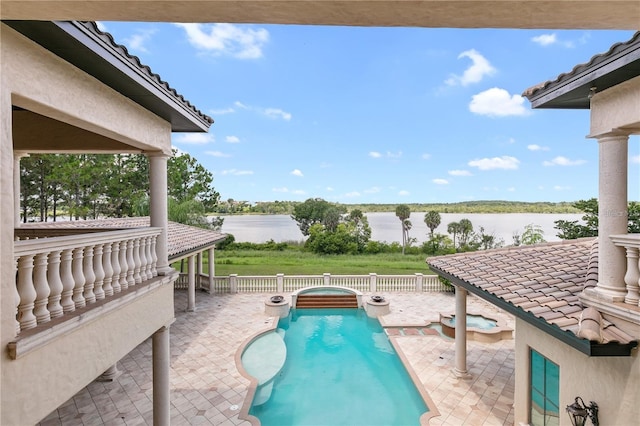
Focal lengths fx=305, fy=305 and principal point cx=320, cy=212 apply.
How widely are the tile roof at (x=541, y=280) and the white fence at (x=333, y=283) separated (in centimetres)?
1077

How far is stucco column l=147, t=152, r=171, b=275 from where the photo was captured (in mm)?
5844

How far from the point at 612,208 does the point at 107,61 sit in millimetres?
6762

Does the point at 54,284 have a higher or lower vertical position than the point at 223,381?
higher

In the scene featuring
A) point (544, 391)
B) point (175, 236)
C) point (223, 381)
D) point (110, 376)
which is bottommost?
point (223, 381)

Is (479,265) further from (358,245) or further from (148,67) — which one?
(358,245)

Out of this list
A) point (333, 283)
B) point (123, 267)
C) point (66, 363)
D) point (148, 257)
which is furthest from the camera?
point (333, 283)

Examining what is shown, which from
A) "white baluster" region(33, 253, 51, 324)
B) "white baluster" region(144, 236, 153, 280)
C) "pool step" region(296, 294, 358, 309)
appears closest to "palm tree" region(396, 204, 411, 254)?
"pool step" region(296, 294, 358, 309)

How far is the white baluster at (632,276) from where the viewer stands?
375cm

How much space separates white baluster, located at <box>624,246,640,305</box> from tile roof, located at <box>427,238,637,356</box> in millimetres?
429

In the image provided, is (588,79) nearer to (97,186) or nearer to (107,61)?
(107,61)

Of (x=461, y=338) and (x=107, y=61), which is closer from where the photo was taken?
(x=107, y=61)

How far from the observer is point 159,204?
235 inches

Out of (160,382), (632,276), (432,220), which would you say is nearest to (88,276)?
(160,382)

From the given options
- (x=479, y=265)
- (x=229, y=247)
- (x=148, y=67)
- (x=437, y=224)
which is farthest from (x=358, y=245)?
(x=148, y=67)
